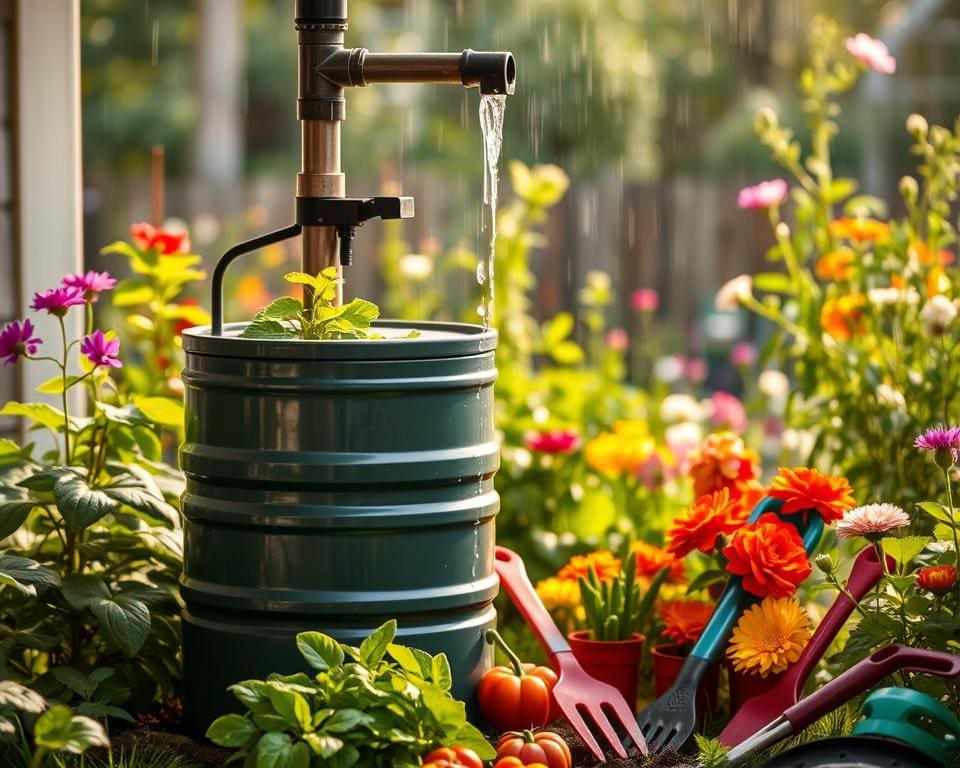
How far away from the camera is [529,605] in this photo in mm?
2453

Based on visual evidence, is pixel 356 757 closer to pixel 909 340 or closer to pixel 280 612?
pixel 280 612

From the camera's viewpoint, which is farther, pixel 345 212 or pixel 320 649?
pixel 345 212

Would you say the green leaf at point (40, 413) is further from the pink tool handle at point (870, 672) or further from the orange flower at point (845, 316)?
the orange flower at point (845, 316)

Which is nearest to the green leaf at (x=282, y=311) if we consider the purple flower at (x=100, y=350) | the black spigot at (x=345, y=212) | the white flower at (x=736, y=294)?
the black spigot at (x=345, y=212)

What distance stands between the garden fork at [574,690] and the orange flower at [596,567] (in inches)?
7.3

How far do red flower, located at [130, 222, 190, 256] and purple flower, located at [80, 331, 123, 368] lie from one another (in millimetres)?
696

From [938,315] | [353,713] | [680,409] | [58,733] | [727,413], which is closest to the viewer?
[58,733]

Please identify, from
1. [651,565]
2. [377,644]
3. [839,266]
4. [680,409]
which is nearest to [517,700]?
[377,644]

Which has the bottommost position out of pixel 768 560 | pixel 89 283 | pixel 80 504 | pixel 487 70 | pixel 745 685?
pixel 745 685

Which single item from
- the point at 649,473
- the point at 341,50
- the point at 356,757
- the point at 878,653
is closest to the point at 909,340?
the point at 649,473

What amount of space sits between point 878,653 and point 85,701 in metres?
1.20

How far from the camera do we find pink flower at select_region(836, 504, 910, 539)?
2139 mm

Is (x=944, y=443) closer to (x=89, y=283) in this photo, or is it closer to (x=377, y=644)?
(x=377, y=644)

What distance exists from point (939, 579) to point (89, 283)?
59.6 inches
